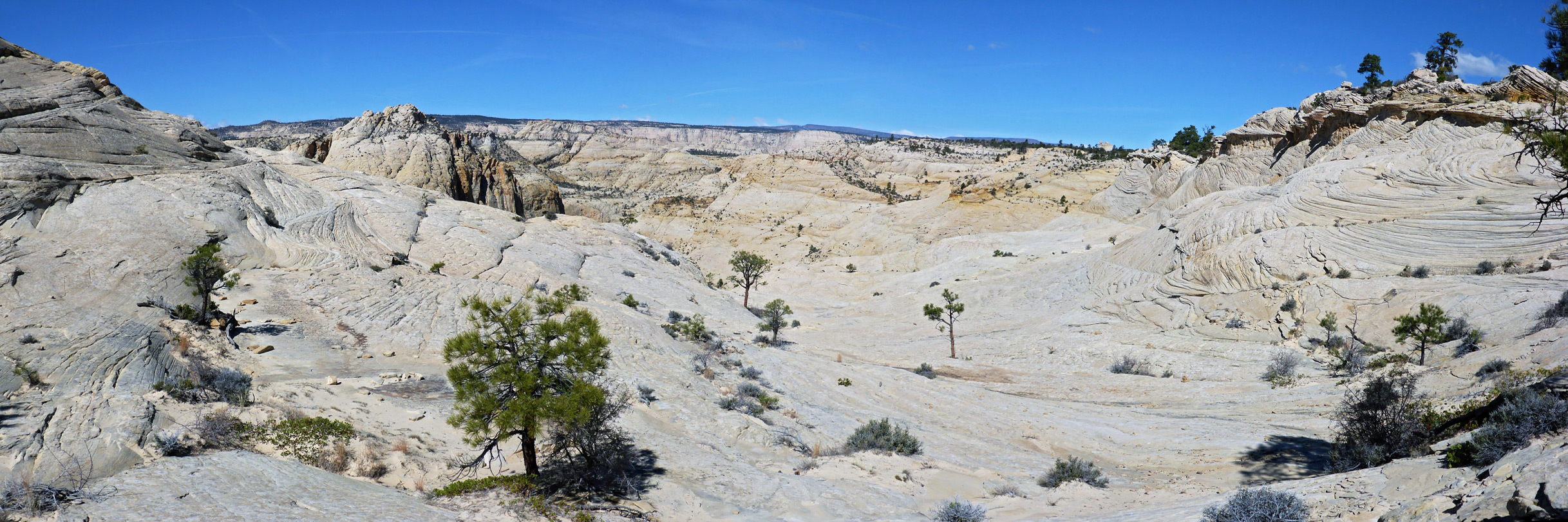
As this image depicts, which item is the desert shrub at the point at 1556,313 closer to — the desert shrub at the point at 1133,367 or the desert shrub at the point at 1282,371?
the desert shrub at the point at 1282,371

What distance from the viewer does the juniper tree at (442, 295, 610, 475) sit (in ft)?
31.9

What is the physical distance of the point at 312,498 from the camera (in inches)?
343

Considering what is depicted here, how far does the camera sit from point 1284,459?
1368 centimetres

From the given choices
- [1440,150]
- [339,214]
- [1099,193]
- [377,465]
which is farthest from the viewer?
[1099,193]

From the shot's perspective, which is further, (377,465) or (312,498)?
(377,465)

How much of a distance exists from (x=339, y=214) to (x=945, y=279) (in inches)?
1353

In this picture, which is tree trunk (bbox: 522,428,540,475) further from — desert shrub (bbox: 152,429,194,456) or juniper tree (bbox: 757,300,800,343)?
juniper tree (bbox: 757,300,800,343)

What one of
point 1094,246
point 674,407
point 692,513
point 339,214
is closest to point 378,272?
point 339,214

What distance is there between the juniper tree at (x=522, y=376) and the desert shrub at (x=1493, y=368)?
1952 centimetres

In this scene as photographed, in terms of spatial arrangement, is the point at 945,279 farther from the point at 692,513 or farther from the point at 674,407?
the point at 692,513

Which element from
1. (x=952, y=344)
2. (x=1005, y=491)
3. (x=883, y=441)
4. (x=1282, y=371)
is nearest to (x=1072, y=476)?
(x=1005, y=491)

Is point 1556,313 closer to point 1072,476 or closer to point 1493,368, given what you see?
point 1493,368

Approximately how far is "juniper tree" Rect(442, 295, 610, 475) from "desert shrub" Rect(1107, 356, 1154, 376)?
2136cm

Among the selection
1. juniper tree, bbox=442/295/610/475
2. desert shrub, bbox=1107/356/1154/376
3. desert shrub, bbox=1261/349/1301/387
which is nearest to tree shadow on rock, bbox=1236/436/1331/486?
desert shrub, bbox=1261/349/1301/387
